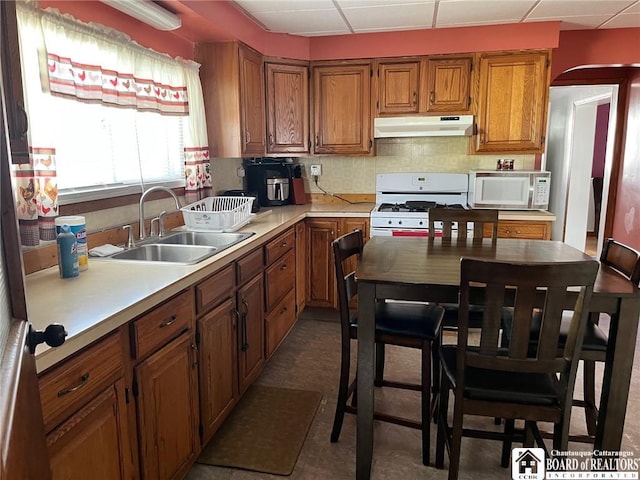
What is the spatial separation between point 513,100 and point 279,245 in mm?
2205

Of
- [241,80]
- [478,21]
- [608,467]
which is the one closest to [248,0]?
[241,80]

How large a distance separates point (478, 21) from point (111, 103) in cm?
273

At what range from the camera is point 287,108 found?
13.0 feet

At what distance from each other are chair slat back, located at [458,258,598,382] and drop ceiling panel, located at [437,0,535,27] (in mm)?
2334

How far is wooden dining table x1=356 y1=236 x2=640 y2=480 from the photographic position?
1.71 meters

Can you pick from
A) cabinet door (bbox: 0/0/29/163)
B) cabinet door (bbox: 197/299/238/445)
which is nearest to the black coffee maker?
cabinet door (bbox: 197/299/238/445)

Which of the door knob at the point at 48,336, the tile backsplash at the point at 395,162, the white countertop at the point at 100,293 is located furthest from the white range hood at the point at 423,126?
the door knob at the point at 48,336

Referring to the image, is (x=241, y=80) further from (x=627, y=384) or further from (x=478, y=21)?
(x=627, y=384)

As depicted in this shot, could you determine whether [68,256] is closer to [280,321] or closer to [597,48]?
[280,321]

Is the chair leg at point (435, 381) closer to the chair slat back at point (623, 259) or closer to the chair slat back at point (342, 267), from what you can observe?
the chair slat back at point (342, 267)

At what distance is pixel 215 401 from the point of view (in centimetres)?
215

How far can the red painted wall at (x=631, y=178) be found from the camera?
426cm

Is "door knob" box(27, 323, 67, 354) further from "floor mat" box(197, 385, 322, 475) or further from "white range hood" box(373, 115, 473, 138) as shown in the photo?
"white range hood" box(373, 115, 473, 138)

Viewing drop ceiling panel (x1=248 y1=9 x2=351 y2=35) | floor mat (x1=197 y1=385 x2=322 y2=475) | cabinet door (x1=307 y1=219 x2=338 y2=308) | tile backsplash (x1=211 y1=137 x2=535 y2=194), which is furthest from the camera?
tile backsplash (x1=211 y1=137 x2=535 y2=194)
